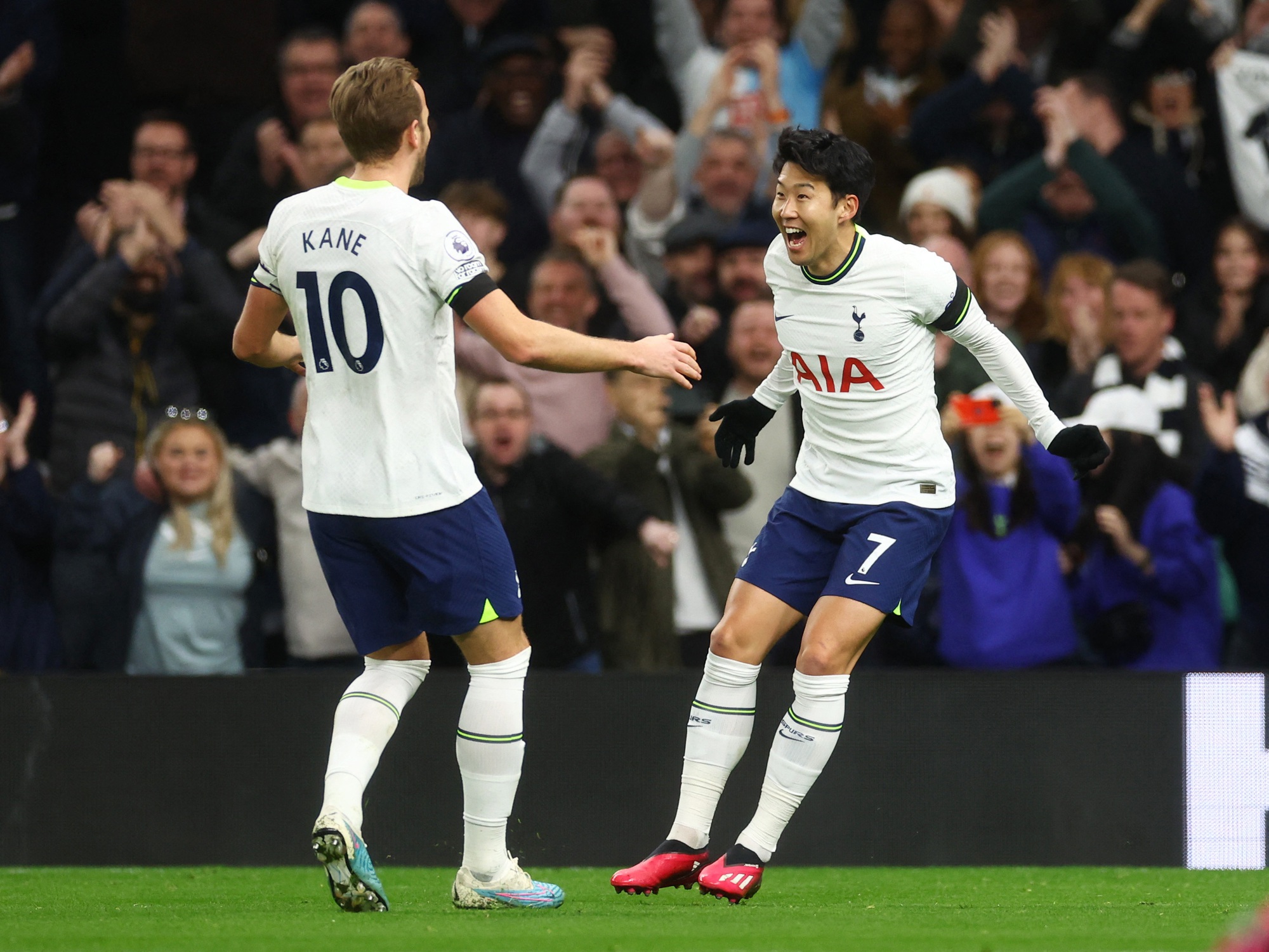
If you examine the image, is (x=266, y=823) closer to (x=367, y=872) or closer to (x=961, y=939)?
(x=367, y=872)

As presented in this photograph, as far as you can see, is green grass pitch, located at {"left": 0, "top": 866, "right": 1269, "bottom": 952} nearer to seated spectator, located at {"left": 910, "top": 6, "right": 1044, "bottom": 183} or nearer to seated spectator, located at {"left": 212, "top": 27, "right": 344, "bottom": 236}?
seated spectator, located at {"left": 212, "top": 27, "right": 344, "bottom": 236}

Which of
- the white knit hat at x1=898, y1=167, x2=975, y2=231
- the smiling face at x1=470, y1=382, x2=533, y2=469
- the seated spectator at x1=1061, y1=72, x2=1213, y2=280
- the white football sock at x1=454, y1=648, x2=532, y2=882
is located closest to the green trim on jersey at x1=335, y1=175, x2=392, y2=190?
the white football sock at x1=454, y1=648, x2=532, y2=882

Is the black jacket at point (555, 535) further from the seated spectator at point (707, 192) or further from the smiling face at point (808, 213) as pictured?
the smiling face at point (808, 213)

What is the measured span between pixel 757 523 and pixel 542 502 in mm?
878

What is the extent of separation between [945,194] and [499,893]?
4609 millimetres

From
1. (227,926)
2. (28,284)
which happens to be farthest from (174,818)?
(28,284)

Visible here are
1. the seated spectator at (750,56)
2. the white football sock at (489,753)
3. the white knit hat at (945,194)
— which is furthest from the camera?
the seated spectator at (750,56)

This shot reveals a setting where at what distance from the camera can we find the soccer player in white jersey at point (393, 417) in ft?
14.4

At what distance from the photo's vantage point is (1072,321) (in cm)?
776

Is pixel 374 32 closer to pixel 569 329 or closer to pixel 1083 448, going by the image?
pixel 569 329

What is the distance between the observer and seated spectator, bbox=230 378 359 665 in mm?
7152

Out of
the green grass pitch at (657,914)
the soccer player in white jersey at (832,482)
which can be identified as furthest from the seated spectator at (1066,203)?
the soccer player in white jersey at (832,482)

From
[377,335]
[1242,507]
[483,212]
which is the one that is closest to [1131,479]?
[1242,507]

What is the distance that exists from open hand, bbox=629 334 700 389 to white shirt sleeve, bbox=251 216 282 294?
0.93 meters
